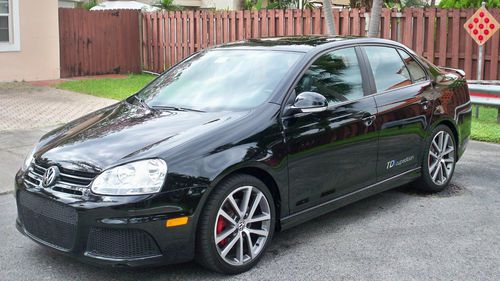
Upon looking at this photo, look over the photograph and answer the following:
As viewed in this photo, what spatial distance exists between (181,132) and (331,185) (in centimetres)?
138

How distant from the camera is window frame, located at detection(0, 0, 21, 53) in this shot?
1562cm

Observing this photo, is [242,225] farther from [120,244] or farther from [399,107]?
[399,107]

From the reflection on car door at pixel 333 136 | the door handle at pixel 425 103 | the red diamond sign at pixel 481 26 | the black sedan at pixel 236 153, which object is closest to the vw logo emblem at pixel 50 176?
the black sedan at pixel 236 153

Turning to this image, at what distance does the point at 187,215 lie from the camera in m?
3.86

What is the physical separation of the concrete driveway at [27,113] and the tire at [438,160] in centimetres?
432

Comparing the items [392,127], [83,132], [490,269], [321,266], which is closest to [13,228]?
[83,132]

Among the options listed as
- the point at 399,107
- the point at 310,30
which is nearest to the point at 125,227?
the point at 399,107

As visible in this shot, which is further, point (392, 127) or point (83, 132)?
point (392, 127)

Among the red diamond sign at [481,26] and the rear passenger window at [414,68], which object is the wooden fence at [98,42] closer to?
the red diamond sign at [481,26]

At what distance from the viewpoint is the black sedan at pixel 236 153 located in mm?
3822

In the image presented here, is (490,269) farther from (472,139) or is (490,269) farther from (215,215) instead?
(472,139)

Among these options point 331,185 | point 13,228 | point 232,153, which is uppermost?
point 232,153

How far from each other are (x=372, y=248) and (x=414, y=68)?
2154 millimetres

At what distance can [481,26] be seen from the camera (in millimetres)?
11508
